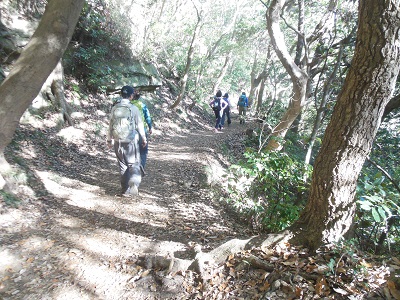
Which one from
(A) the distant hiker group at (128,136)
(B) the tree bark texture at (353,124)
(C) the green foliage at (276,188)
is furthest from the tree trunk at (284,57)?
(B) the tree bark texture at (353,124)

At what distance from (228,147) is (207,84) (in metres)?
15.0

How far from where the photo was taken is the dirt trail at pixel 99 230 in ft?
10.1

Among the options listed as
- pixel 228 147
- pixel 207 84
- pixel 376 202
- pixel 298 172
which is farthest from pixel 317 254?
pixel 207 84

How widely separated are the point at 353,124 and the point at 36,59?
14.5 ft

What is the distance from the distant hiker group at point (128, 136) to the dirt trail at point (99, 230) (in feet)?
1.41

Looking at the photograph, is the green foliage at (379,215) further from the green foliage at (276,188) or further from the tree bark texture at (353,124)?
the green foliage at (276,188)

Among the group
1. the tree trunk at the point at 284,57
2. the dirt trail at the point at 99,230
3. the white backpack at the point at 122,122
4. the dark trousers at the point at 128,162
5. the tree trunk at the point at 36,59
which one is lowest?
the dirt trail at the point at 99,230

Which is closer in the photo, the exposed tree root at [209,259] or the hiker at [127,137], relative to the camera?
the exposed tree root at [209,259]

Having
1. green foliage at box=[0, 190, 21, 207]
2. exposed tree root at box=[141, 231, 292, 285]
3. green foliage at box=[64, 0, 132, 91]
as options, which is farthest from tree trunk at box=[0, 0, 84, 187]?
green foliage at box=[64, 0, 132, 91]

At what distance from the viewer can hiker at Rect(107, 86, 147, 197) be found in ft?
16.7

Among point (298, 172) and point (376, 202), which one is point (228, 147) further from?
point (376, 202)

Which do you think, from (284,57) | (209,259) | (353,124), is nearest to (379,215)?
(353,124)

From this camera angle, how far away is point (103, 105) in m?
10.7

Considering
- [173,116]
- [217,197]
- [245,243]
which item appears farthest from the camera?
[173,116]
